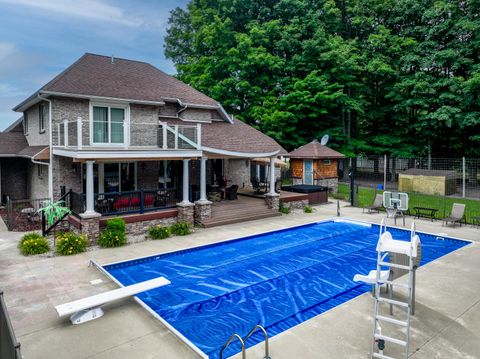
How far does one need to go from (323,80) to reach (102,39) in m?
20.2

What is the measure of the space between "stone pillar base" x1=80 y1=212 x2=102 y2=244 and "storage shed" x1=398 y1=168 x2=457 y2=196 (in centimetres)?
2160

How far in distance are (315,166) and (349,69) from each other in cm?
1169

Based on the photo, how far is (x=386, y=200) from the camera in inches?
634

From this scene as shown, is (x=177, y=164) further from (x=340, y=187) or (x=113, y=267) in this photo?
(x=340, y=187)

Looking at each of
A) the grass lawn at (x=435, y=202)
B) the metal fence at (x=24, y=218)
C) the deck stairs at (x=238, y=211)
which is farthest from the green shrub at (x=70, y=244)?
the grass lawn at (x=435, y=202)

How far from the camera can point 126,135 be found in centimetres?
1617

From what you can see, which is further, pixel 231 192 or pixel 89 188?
pixel 231 192

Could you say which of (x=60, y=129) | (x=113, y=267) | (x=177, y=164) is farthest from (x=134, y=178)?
(x=113, y=267)

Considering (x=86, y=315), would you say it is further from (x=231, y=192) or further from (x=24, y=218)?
(x=231, y=192)

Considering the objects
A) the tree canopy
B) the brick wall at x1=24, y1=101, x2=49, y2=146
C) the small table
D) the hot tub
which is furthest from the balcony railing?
the tree canopy

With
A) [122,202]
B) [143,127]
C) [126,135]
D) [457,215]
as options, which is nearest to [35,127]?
[126,135]

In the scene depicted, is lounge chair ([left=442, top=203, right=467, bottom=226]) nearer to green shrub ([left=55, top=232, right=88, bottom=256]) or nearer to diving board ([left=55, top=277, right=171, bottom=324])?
diving board ([left=55, top=277, right=171, bottom=324])

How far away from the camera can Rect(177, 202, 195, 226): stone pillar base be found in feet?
51.9

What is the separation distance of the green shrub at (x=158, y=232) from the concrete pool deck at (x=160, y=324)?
2.98 m
